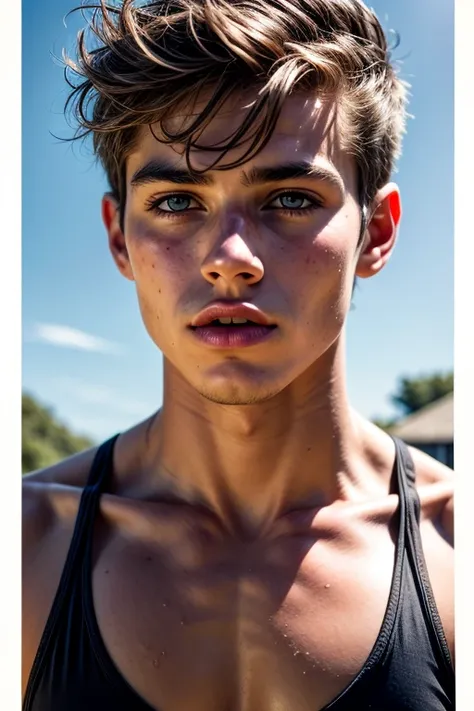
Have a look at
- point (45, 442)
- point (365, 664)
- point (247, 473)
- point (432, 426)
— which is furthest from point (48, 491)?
point (45, 442)

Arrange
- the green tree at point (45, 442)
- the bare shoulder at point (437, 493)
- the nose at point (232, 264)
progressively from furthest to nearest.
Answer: the green tree at point (45, 442) < the bare shoulder at point (437, 493) < the nose at point (232, 264)

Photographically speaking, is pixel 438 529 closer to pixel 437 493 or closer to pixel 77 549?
pixel 437 493

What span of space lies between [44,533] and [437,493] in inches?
22.6

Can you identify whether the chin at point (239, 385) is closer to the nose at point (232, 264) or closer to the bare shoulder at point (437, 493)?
the nose at point (232, 264)

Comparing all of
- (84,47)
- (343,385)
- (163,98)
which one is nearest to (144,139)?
(163,98)

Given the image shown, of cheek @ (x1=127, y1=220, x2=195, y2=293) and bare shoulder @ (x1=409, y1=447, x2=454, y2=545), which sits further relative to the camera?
bare shoulder @ (x1=409, y1=447, x2=454, y2=545)

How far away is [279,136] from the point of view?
0.96 m

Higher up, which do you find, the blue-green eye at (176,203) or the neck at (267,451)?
the blue-green eye at (176,203)

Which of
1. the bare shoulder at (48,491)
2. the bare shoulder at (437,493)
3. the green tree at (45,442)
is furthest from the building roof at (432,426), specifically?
the green tree at (45,442)

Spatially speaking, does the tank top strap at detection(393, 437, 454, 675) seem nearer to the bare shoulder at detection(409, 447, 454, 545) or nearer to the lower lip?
the bare shoulder at detection(409, 447, 454, 545)

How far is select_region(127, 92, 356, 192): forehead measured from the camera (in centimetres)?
96

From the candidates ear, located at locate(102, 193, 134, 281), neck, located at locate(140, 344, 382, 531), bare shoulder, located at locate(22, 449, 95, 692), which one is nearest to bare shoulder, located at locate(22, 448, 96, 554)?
bare shoulder, located at locate(22, 449, 95, 692)

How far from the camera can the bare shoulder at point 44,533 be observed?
1063 millimetres
